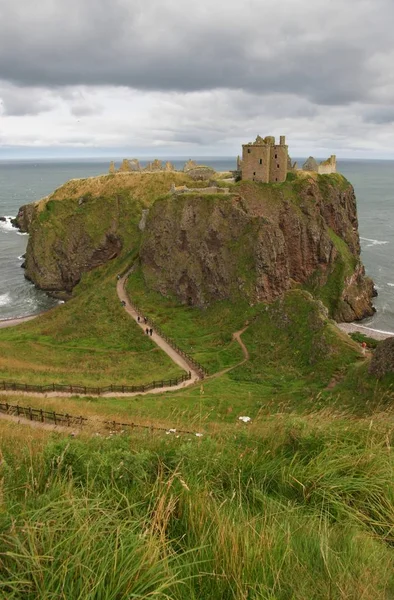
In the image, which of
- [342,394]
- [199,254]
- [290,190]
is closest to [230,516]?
[342,394]

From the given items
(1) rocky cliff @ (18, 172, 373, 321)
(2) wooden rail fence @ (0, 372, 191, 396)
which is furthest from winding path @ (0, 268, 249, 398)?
(1) rocky cliff @ (18, 172, 373, 321)

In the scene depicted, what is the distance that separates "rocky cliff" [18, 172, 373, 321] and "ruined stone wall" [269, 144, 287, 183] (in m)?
1.96

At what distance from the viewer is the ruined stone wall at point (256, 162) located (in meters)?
74.9

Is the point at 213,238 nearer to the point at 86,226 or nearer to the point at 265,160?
the point at 265,160

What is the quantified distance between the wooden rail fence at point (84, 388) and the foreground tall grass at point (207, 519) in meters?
24.4

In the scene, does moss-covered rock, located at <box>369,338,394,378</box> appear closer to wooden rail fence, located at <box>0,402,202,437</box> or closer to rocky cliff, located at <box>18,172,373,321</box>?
wooden rail fence, located at <box>0,402,202,437</box>

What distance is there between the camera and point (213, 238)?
2608 inches

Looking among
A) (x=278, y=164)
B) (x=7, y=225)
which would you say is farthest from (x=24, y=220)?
(x=278, y=164)

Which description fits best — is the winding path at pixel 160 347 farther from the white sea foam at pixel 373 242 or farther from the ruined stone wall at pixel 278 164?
the white sea foam at pixel 373 242

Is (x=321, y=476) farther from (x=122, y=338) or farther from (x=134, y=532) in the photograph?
(x=122, y=338)

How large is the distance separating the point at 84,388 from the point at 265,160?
182 ft

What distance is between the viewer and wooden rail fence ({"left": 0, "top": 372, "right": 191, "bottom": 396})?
1252 inches

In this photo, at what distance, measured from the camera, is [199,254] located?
67.9m

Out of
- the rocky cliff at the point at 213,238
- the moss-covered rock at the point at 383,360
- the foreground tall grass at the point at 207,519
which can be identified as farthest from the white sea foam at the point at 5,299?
the foreground tall grass at the point at 207,519
